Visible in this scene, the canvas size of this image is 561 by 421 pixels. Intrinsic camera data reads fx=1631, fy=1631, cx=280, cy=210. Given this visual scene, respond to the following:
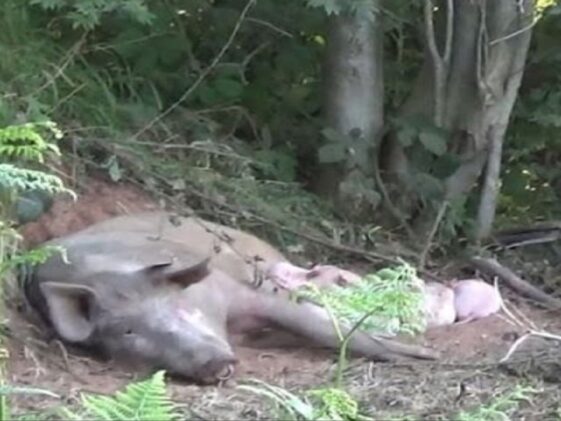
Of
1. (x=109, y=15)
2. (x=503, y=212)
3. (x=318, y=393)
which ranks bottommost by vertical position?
(x=503, y=212)

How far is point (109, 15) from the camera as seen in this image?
625cm

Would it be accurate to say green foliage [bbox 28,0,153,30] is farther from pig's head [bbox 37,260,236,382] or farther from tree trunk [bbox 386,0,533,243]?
tree trunk [bbox 386,0,533,243]

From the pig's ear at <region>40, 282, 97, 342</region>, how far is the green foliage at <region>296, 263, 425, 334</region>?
86cm

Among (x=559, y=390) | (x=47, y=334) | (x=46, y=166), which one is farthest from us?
(x=46, y=166)

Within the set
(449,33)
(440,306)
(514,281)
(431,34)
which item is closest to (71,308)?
(440,306)

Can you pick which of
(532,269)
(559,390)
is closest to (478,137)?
(532,269)

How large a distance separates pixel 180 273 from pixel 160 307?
153 millimetres

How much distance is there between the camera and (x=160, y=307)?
4.85 meters

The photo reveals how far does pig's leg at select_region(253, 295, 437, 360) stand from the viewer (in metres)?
4.98

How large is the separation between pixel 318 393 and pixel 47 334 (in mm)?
1339

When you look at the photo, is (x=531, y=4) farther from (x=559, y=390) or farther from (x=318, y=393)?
(x=318, y=393)

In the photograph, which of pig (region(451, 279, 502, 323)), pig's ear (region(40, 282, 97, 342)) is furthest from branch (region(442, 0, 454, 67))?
pig's ear (region(40, 282, 97, 342))

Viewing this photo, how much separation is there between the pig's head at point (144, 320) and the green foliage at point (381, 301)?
1.65 feet

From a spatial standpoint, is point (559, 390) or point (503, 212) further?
point (503, 212)
